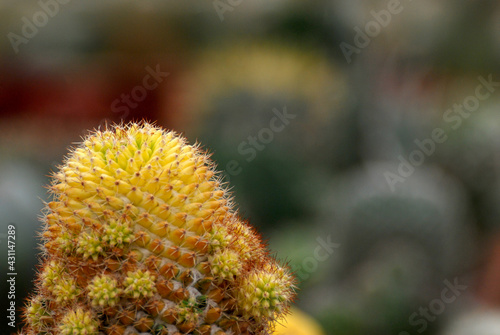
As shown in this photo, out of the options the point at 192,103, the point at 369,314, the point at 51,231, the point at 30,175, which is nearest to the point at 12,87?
the point at 192,103

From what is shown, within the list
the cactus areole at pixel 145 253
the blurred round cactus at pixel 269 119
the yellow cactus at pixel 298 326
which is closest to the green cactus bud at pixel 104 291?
the cactus areole at pixel 145 253

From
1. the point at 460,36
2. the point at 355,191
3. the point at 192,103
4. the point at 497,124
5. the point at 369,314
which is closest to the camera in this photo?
the point at 369,314

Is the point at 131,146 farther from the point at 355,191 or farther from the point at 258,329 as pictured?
the point at 355,191

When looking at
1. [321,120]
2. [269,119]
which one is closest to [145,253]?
[269,119]

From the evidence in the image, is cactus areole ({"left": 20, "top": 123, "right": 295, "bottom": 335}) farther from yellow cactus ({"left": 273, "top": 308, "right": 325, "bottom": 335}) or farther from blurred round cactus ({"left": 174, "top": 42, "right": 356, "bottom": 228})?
blurred round cactus ({"left": 174, "top": 42, "right": 356, "bottom": 228})

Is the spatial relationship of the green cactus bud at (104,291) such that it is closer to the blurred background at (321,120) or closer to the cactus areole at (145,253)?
the cactus areole at (145,253)

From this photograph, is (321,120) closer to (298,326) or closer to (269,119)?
(269,119)
